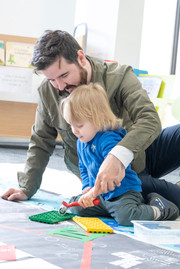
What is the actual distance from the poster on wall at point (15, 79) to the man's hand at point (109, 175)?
2.20m

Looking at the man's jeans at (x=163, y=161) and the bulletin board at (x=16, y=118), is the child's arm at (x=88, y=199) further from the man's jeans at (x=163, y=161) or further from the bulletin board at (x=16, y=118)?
the bulletin board at (x=16, y=118)

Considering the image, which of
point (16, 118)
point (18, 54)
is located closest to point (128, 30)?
point (18, 54)

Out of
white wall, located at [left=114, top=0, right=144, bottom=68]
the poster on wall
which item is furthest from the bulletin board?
white wall, located at [left=114, top=0, right=144, bottom=68]

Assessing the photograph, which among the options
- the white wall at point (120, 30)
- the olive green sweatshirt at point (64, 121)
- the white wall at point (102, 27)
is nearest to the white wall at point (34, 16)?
the white wall at point (102, 27)

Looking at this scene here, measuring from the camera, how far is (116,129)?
1.12 metres

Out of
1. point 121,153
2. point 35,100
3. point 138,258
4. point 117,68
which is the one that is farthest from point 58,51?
point 35,100

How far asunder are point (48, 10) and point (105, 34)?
1051 mm

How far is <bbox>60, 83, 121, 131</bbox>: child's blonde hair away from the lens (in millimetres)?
1075

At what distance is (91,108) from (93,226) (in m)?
0.38

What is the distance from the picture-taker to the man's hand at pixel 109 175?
876mm

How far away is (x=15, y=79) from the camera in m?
2.95

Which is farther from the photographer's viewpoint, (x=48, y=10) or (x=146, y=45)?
(x=48, y=10)

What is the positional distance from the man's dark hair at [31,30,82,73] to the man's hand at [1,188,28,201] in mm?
470

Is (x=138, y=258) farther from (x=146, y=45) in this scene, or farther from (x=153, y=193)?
(x=146, y=45)
